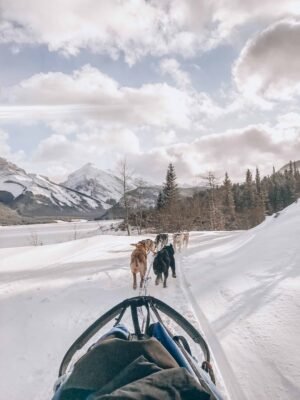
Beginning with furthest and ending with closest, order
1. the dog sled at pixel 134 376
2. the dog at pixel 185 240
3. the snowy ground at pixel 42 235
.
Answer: the snowy ground at pixel 42 235
the dog at pixel 185 240
the dog sled at pixel 134 376

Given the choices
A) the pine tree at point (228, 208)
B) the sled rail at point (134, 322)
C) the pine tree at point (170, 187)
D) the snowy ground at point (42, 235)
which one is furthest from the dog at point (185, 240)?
the pine tree at point (228, 208)

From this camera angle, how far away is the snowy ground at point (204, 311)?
3939mm

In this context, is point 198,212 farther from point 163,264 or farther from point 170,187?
Result: point 163,264

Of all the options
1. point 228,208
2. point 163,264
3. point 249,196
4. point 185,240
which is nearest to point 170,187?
point 228,208

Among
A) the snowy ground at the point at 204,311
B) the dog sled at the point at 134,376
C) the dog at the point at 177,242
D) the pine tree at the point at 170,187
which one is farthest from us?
the pine tree at the point at 170,187

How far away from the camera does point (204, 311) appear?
21.2ft

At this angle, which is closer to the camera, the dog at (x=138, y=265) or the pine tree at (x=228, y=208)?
the dog at (x=138, y=265)

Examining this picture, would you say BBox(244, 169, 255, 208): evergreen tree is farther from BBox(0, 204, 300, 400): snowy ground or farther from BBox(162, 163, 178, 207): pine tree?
BBox(0, 204, 300, 400): snowy ground

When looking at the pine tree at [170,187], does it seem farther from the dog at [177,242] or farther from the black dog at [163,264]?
the black dog at [163,264]

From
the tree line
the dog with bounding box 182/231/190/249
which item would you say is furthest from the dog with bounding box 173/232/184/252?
the tree line

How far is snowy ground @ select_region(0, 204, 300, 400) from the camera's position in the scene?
394cm

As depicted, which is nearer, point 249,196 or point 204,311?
point 204,311

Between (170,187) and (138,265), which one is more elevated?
(170,187)

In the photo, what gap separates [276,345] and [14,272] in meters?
10.3
